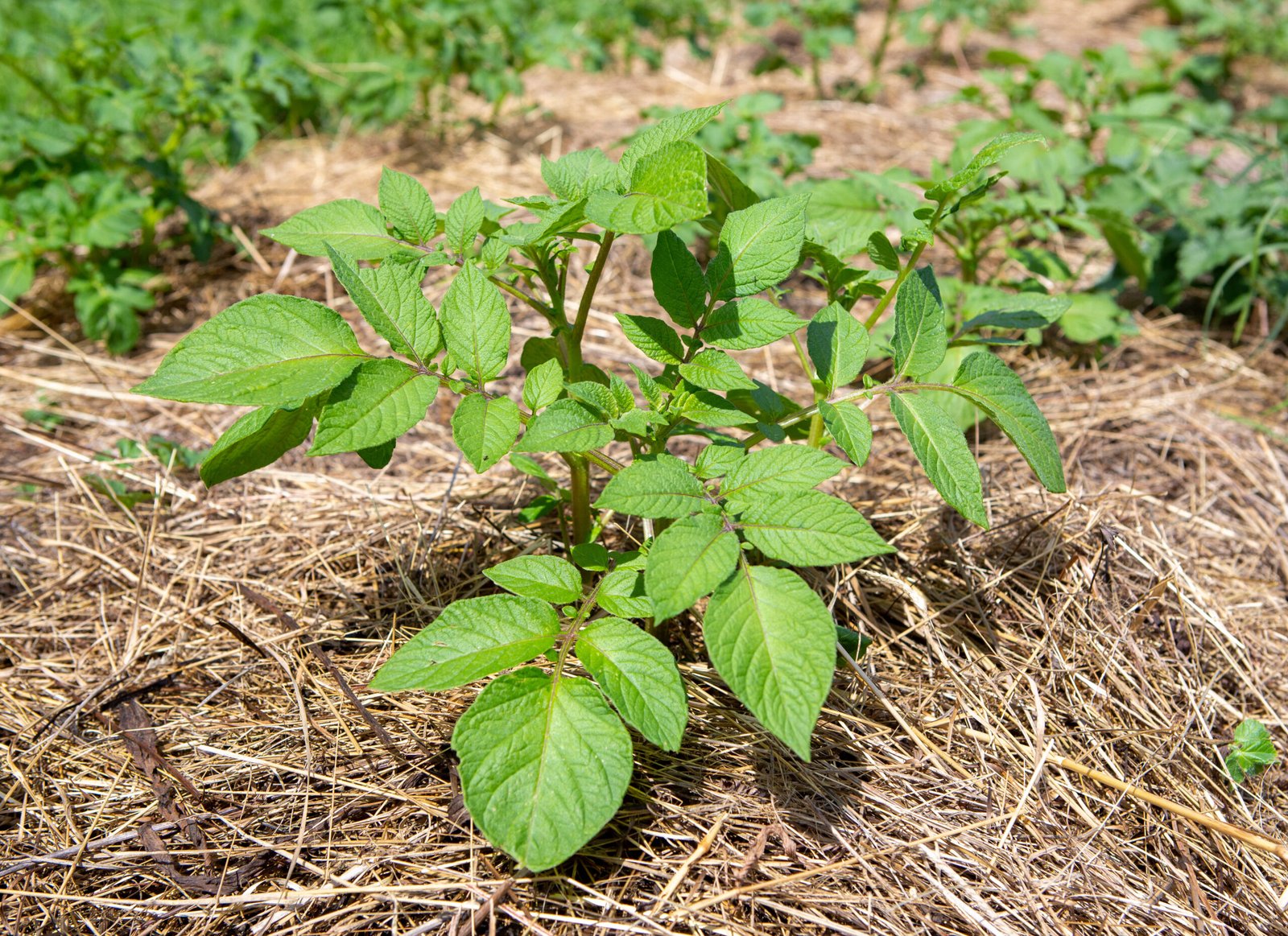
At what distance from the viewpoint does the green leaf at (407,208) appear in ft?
4.56

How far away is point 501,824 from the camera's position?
1.08m

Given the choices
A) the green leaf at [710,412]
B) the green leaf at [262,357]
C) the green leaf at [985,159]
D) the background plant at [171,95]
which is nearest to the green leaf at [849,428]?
the green leaf at [710,412]

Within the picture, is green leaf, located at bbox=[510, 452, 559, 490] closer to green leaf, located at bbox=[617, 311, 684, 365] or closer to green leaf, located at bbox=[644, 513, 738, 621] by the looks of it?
Answer: green leaf, located at bbox=[617, 311, 684, 365]

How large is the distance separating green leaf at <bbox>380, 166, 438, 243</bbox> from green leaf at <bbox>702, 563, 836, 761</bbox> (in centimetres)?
72

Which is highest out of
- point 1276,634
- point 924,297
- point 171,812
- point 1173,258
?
point 924,297

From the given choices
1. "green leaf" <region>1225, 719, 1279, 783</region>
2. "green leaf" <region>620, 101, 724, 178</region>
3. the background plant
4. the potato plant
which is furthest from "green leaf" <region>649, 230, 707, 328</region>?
the background plant

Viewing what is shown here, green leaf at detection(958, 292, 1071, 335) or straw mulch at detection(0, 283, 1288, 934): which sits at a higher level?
green leaf at detection(958, 292, 1071, 335)

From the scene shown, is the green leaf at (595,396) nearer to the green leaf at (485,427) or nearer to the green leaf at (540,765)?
the green leaf at (485,427)

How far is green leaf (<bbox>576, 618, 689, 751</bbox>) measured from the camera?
1.11 metres

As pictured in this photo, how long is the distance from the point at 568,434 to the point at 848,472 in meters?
1.02

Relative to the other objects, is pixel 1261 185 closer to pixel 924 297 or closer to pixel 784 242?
pixel 924 297

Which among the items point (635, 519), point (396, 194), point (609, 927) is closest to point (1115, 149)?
point (635, 519)

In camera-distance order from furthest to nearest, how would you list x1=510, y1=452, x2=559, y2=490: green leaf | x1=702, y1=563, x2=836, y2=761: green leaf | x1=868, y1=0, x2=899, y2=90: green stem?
1. x1=868, y1=0, x2=899, y2=90: green stem
2. x1=510, y1=452, x2=559, y2=490: green leaf
3. x1=702, y1=563, x2=836, y2=761: green leaf

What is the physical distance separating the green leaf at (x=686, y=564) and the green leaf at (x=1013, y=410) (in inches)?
18.5
